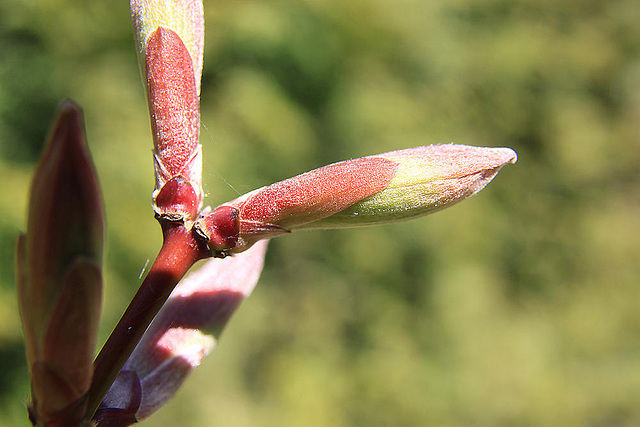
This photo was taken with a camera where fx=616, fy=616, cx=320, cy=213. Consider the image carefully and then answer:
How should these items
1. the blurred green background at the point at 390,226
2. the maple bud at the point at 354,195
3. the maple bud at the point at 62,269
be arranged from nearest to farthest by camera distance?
1. the maple bud at the point at 62,269
2. the maple bud at the point at 354,195
3. the blurred green background at the point at 390,226

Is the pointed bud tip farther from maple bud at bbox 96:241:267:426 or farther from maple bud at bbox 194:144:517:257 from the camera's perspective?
maple bud at bbox 96:241:267:426

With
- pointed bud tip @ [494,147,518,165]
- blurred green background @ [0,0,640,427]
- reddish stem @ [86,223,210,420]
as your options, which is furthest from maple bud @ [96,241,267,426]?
blurred green background @ [0,0,640,427]

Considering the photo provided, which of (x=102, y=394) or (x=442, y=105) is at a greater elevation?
(x=442, y=105)

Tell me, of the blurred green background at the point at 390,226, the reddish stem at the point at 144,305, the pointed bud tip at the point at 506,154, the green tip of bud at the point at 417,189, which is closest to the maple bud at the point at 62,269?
the reddish stem at the point at 144,305

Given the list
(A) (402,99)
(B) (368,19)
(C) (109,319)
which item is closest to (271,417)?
(C) (109,319)

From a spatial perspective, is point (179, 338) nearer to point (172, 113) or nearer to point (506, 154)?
point (172, 113)

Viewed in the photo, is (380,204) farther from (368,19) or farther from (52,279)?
(368,19)

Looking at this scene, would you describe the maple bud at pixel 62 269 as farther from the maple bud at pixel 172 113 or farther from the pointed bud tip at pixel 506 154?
the pointed bud tip at pixel 506 154
